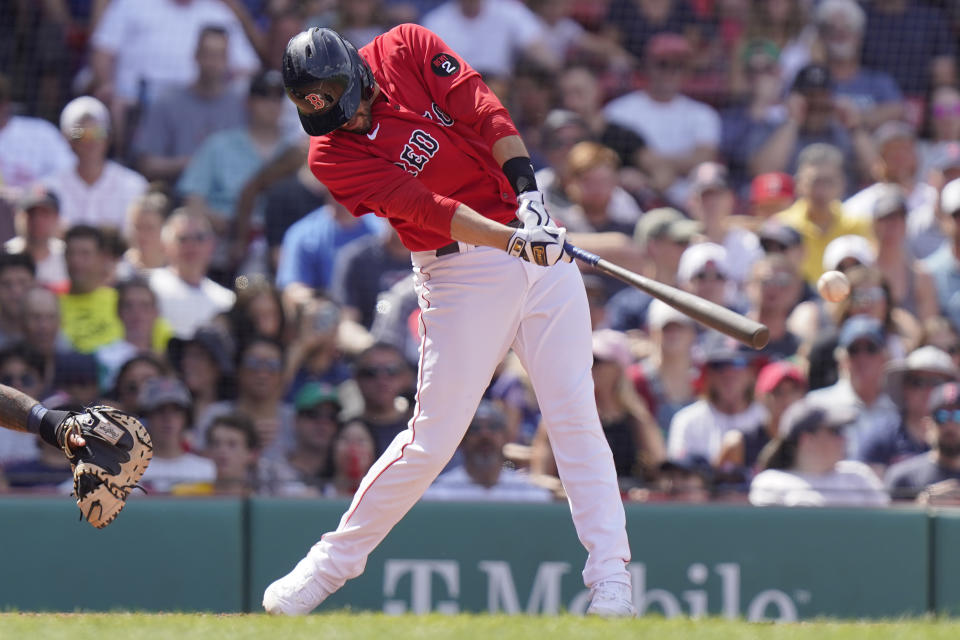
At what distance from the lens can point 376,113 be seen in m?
4.40

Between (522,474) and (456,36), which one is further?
(456,36)

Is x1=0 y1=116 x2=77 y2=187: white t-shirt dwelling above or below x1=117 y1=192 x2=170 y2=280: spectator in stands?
above

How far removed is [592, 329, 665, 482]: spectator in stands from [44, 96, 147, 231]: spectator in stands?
9.28 feet

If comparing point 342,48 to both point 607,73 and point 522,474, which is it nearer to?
point 522,474

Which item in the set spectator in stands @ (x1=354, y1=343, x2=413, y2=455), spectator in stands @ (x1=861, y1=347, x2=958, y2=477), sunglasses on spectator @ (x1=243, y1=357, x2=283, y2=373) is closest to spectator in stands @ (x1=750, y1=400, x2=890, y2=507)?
spectator in stands @ (x1=861, y1=347, x2=958, y2=477)

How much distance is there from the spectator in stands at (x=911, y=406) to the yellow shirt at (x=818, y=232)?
46.8 inches

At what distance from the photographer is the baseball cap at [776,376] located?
22.7ft

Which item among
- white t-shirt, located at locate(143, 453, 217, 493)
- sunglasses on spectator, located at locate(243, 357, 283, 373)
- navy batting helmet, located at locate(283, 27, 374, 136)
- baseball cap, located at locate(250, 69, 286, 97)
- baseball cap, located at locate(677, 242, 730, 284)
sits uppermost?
baseball cap, located at locate(250, 69, 286, 97)

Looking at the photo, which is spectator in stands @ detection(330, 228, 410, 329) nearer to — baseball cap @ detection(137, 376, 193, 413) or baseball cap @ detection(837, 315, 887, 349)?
baseball cap @ detection(137, 376, 193, 413)

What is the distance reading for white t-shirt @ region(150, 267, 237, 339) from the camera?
7.34 meters

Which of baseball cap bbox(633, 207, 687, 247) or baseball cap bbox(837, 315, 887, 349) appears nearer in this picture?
baseball cap bbox(837, 315, 887, 349)

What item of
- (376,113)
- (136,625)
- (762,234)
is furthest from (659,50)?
(136,625)

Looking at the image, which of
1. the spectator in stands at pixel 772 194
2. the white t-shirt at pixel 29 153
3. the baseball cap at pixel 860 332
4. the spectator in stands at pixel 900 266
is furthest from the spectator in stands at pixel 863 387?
the white t-shirt at pixel 29 153

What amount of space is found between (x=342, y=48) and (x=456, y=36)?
505cm
